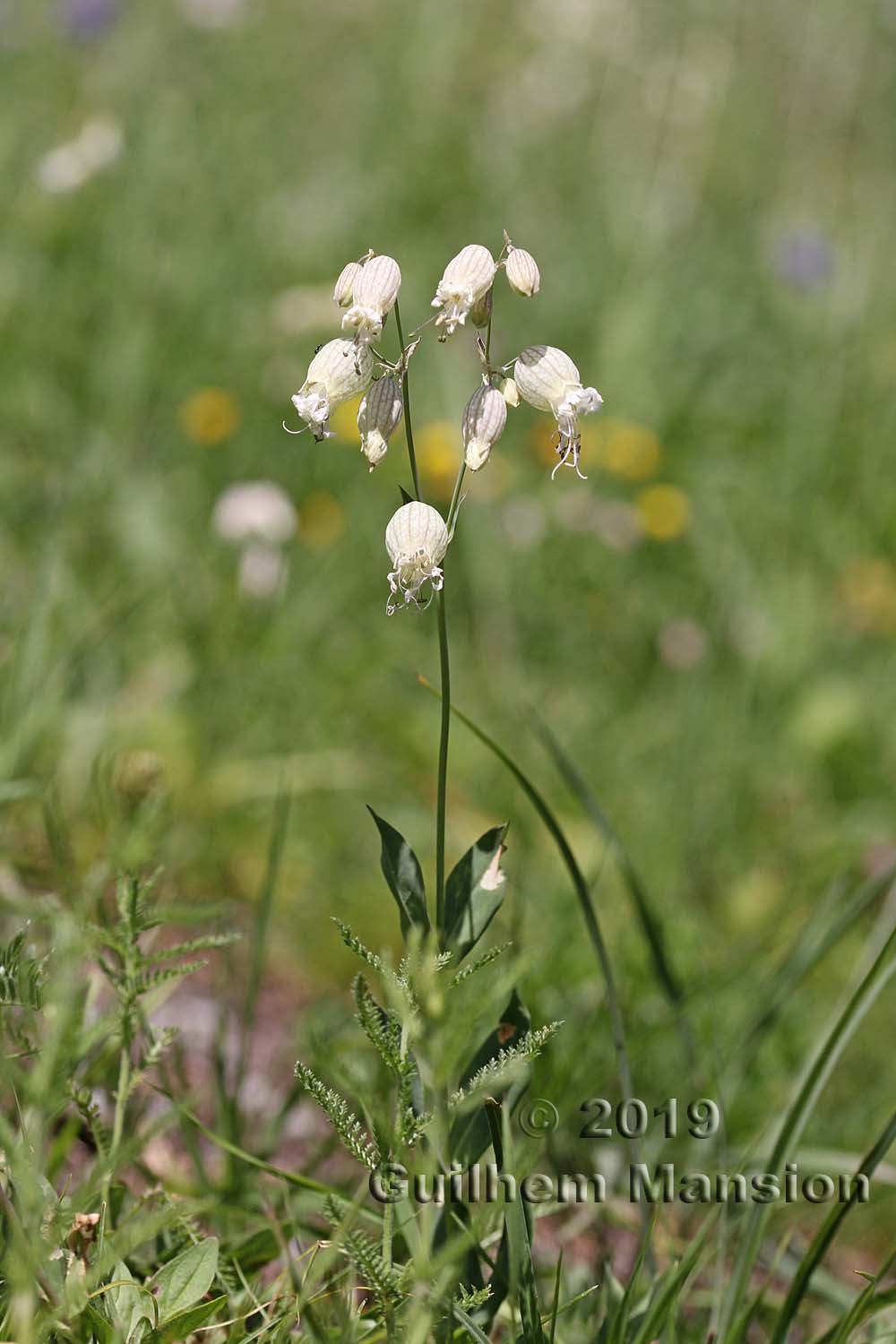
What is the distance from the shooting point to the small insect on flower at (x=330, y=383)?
1.04 m

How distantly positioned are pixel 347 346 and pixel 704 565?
2.44 meters

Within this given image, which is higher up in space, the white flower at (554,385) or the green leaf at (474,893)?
the white flower at (554,385)

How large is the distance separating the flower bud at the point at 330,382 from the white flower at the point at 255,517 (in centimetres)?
163

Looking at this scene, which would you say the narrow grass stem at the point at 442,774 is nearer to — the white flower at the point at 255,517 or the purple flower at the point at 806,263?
the white flower at the point at 255,517

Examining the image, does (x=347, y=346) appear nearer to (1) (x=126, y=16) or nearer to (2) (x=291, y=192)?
(2) (x=291, y=192)

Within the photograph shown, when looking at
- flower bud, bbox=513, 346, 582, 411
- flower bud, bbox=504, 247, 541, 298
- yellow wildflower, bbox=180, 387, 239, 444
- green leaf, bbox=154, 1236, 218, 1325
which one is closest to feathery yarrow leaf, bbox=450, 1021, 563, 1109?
green leaf, bbox=154, 1236, 218, 1325

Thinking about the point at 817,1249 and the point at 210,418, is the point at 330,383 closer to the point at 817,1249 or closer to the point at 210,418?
the point at 817,1249

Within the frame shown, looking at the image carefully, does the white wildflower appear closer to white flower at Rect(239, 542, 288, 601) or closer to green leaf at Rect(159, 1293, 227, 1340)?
white flower at Rect(239, 542, 288, 601)

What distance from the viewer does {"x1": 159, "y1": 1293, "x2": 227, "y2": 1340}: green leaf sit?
3.33 ft

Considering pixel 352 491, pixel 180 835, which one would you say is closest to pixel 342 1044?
pixel 180 835

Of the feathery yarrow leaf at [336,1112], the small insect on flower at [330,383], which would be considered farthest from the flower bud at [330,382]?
the feathery yarrow leaf at [336,1112]

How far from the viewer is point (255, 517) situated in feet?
8.77

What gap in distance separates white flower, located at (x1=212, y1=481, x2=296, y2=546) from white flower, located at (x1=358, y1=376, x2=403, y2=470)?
65.4 inches

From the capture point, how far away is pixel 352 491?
3303mm
